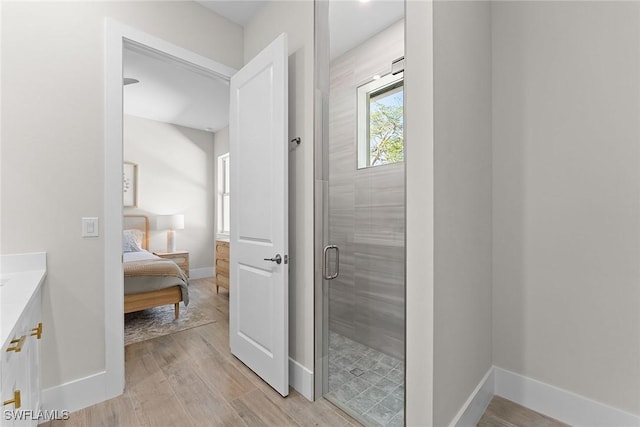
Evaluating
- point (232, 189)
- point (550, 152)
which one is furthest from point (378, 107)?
point (232, 189)

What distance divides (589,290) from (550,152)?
30.9 inches

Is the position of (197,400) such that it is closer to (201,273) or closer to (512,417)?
(512,417)

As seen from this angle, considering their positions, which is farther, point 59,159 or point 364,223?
point 364,223

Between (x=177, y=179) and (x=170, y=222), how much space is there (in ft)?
2.65

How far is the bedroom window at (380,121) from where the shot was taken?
1.96 m

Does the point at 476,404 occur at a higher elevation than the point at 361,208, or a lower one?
lower

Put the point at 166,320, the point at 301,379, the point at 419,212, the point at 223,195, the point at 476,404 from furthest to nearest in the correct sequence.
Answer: the point at 223,195, the point at 166,320, the point at 301,379, the point at 476,404, the point at 419,212

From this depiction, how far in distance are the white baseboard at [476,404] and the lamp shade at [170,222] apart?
497 centimetres

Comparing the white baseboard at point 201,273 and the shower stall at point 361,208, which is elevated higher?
the shower stall at point 361,208

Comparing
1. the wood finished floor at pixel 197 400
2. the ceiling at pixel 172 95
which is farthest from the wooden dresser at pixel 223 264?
the ceiling at pixel 172 95

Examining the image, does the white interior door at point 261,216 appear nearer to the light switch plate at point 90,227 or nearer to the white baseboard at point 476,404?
the light switch plate at point 90,227

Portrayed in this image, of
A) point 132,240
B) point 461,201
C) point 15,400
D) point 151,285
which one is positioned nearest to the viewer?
point 15,400

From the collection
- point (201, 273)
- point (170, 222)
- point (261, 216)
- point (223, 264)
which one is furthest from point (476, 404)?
point (170, 222)

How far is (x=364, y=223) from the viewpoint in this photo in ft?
7.64
